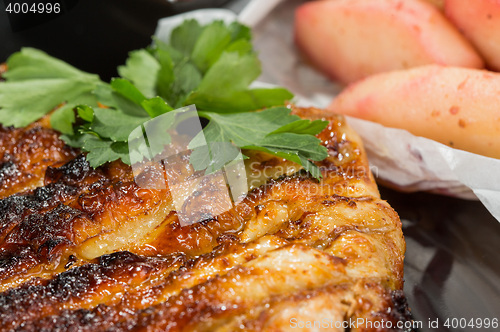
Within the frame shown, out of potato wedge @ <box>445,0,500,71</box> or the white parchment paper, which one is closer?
the white parchment paper

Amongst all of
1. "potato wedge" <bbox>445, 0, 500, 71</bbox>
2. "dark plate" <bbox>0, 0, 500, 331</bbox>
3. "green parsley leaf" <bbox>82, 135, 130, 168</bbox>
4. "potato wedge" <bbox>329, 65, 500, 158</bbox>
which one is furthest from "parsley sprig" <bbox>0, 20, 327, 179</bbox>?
"potato wedge" <bbox>445, 0, 500, 71</bbox>

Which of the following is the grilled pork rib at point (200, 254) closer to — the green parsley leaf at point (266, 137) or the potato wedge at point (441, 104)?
the green parsley leaf at point (266, 137)

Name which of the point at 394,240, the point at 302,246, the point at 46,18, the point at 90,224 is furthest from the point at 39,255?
the point at 46,18

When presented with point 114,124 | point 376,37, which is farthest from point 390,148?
point 114,124

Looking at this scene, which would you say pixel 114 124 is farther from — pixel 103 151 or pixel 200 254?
pixel 200 254

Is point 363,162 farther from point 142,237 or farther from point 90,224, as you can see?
point 90,224

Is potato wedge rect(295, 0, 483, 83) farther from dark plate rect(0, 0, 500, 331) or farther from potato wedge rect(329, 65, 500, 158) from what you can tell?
dark plate rect(0, 0, 500, 331)
